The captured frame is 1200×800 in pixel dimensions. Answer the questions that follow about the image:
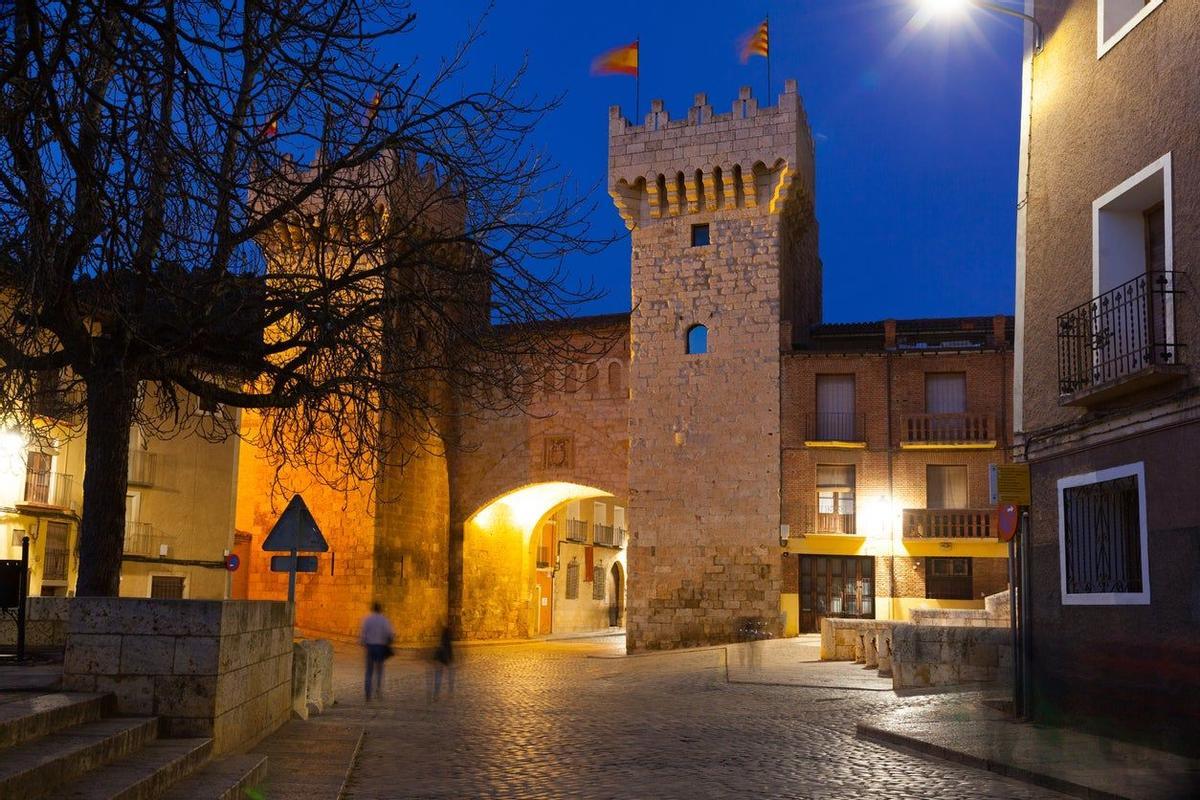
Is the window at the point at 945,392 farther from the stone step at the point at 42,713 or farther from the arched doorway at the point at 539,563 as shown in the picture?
the stone step at the point at 42,713

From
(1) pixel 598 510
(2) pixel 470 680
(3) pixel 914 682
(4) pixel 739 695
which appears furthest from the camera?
(1) pixel 598 510

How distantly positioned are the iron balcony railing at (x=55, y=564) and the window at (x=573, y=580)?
20838mm

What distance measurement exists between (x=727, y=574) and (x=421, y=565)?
895cm

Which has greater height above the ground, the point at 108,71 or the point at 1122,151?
the point at 1122,151

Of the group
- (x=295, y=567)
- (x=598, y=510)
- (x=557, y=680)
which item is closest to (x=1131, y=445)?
(x=295, y=567)

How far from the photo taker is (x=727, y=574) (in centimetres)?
2939

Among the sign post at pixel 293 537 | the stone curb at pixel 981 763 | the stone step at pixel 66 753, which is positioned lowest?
the stone curb at pixel 981 763

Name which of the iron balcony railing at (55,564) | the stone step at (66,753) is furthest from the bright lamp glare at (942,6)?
the iron balcony railing at (55,564)

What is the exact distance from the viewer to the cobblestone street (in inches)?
345

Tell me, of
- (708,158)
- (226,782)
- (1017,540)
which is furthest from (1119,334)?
(708,158)

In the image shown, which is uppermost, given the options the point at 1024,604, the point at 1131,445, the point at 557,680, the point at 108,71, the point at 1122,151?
the point at 1122,151

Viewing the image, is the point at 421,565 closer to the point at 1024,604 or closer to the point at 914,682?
the point at 914,682

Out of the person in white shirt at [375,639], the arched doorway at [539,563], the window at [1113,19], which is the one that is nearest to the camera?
the window at [1113,19]

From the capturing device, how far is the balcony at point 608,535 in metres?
47.5
